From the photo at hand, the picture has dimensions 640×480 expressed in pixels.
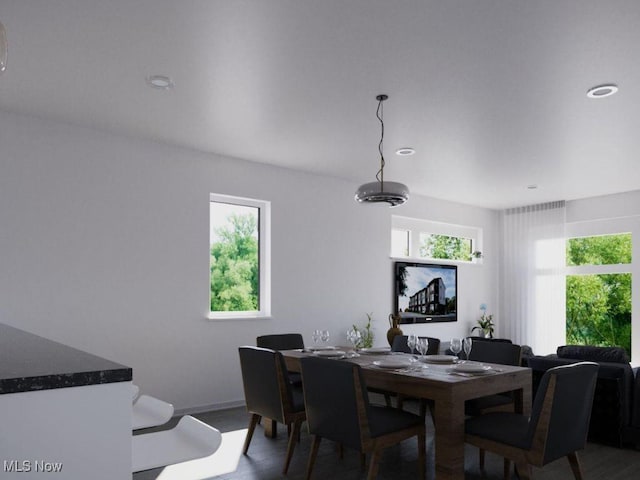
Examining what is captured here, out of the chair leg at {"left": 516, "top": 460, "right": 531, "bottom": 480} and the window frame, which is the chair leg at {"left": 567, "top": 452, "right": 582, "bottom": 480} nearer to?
the chair leg at {"left": 516, "top": 460, "right": 531, "bottom": 480}

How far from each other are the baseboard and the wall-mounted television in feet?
8.68

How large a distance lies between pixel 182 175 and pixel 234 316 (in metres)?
1.54

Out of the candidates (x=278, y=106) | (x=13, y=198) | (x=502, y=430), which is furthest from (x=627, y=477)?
(x=13, y=198)

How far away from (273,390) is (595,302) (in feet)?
23.9

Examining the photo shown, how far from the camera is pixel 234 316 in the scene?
5.55 m

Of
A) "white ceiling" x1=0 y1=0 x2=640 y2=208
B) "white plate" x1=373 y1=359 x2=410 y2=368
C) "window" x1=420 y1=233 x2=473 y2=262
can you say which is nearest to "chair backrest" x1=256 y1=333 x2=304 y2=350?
"white plate" x1=373 y1=359 x2=410 y2=368

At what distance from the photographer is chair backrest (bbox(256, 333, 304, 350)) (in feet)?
15.2

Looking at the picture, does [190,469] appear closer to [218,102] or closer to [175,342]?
[175,342]

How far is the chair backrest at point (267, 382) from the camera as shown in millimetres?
3443

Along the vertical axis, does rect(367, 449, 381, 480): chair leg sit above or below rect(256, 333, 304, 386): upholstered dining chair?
below

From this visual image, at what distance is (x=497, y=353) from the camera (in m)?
4.19

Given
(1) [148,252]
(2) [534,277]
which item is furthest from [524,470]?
(2) [534,277]

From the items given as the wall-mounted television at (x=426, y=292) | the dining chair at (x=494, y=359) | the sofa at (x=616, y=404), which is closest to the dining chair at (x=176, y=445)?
the dining chair at (x=494, y=359)

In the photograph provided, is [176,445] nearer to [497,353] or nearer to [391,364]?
[391,364]
